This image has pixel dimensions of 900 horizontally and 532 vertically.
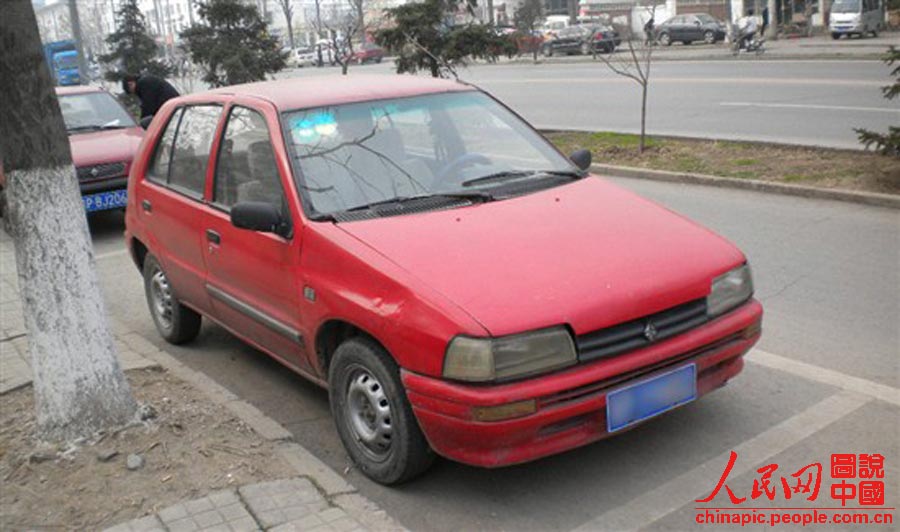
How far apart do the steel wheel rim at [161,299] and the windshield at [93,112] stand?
19.3 feet

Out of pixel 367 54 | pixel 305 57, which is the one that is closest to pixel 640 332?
pixel 367 54

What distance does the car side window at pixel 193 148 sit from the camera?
5.52 m

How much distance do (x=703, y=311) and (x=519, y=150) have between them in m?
1.67

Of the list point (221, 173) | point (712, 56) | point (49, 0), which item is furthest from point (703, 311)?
point (49, 0)

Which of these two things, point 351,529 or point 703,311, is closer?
point 351,529

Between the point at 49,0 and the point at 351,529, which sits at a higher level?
the point at 49,0

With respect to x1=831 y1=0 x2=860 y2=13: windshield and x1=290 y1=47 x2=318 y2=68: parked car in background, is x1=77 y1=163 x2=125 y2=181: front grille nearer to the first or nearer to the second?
x1=831 y1=0 x2=860 y2=13: windshield

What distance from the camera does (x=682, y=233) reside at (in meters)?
4.30

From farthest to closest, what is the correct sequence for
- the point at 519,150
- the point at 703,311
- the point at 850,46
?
the point at 850,46
the point at 519,150
the point at 703,311

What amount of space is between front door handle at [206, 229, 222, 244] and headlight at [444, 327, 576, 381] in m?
2.12

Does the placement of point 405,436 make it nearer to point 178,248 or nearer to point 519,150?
point 519,150

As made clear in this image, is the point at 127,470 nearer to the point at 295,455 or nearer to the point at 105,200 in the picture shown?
the point at 295,455

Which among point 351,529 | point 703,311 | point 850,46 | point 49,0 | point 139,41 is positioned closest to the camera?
point 351,529

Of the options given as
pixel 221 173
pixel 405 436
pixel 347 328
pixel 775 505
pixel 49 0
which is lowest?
pixel 775 505
